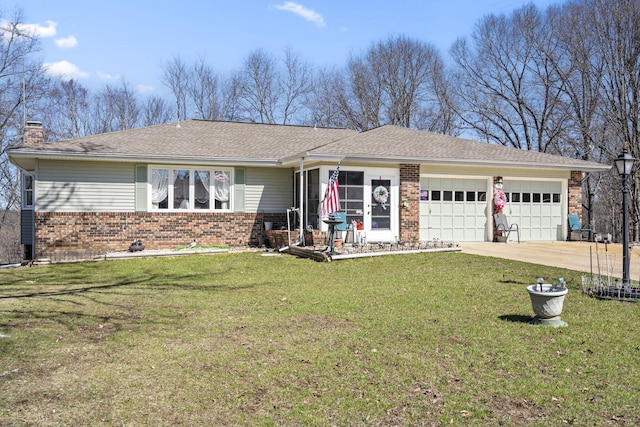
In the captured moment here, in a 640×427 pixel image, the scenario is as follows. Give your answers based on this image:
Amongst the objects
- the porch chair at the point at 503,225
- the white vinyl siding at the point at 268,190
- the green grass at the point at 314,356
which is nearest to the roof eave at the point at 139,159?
the white vinyl siding at the point at 268,190

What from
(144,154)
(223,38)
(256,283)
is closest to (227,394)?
(256,283)

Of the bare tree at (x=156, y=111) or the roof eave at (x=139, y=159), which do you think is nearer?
the roof eave at (x=139, y=159)

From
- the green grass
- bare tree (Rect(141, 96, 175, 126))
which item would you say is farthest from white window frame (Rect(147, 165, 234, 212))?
bare tree (Rect(141, 96, 175, 126))

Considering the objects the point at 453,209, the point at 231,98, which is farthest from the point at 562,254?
the point at 231,98

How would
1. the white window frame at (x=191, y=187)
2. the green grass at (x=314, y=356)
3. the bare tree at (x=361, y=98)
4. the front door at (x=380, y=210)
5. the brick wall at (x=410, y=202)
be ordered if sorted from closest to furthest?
1. the green grass at (x=314, y=356)
2. the front door at (x=380, y=210)
3. the brick wall at (x=410, y=202)
4. the white window frame at (x=191, y=187)
5. the bare tree at (x=361, y=98)

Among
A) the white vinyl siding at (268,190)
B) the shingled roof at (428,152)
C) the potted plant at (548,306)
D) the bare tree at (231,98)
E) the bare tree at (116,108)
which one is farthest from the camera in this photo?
the bare tree at (116,108)

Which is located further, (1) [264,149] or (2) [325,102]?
(2) [325,102]

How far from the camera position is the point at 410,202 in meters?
15.9

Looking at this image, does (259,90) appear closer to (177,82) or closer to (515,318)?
(177,82)

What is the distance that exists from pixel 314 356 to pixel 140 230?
11897mm

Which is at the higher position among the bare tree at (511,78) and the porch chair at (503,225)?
the bare tree at (511,78)

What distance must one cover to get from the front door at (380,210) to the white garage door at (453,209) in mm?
1290

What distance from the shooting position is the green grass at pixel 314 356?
158 inches

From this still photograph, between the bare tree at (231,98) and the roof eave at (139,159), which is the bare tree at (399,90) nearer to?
the bare tree at (231,98)
